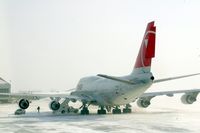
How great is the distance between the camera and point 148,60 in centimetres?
3681

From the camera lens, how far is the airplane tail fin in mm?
36031

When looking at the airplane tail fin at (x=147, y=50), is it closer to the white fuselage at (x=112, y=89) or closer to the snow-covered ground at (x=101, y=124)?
the white fuselage at (x=112, y=89)

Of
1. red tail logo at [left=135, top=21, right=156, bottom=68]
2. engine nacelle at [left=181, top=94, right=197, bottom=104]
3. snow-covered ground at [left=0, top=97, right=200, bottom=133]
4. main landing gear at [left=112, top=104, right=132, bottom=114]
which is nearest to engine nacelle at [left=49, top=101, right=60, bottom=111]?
snow-covered ground at [left=0, top=97, right=200, bottom=133]

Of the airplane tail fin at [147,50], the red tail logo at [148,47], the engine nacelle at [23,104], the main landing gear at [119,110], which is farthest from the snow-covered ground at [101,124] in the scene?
the main landing gear at [119,110]

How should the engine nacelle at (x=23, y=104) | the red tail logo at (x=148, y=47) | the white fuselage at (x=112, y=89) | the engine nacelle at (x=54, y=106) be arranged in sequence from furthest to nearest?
the engine nacelle at (x=54, y=106) < the engine nacelle at (x=23, y=104) < the white fuselage at (x=112, y=89) < the red tail logo at (x=148, y=47)

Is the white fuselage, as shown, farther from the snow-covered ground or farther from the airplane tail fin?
the snow-covered ground

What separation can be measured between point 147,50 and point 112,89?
7.54m

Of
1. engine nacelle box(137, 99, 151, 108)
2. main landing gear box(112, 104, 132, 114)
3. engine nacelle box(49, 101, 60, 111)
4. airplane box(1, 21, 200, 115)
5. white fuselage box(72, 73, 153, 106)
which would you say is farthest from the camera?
engine nacelle box(137, 99, 151, 108)

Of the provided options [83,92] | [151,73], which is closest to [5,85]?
[83,92]

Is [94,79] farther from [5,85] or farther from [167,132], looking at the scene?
[5,85]

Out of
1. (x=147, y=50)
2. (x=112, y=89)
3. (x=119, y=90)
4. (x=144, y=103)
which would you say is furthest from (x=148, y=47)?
(x=144, y=103)

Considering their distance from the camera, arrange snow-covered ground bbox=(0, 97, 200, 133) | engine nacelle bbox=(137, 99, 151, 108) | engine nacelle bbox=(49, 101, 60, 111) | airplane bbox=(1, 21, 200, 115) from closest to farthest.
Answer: snow-covered ground bbox=(0, 97, 200, 133) → airplane bbox=(1, 21, 200, 115) → engine nacelle bbox=(49, 101, 60, 111) → engine nacelle bbox=(137, 99, 151, 108)

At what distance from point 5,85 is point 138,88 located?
5653 centimetres

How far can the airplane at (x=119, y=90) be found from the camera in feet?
120
